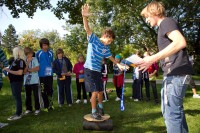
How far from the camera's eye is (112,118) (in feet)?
20.4

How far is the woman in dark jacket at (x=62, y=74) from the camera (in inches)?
310

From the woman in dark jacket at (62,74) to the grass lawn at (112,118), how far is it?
41cm

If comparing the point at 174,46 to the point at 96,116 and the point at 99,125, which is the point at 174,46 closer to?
the point at 99,125

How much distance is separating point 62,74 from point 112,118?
2508 mm

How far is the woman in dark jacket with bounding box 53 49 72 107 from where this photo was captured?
788 centimetres

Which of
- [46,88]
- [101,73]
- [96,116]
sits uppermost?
[101,73]

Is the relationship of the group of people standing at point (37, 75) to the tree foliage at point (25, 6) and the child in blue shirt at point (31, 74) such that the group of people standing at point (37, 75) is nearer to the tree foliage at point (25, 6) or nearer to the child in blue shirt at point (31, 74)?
the child in blue shirt at point (31, 74)

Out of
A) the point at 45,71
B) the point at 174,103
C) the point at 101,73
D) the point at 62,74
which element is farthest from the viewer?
the point at 62,74

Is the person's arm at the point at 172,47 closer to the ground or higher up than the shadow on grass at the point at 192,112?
higher up

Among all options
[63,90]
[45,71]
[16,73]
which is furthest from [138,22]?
[16,73]

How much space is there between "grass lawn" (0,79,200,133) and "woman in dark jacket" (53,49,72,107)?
0.41 m

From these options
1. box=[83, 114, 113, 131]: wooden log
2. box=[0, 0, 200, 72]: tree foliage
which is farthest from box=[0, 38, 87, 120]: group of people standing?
box=[0, 0, 200, 72]: tree foliage

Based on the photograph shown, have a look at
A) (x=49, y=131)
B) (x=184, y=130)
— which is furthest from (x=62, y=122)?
(x=184, y=130)

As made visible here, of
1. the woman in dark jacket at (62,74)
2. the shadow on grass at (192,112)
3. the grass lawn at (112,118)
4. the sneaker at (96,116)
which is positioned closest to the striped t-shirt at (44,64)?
the woman in dark jacket at (62,74)
